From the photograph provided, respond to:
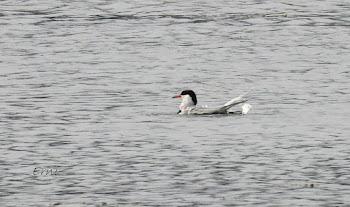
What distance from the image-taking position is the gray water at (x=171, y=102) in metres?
20.9

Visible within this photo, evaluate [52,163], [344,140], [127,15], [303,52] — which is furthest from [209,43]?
[52,163]

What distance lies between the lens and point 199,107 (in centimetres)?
3091

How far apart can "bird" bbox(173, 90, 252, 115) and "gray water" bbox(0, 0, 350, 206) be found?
0.88 ft

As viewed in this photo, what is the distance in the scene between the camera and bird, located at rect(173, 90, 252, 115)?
3044 centimetres

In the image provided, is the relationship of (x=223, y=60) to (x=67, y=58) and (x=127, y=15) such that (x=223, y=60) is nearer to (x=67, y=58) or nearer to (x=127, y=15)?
(x=67, y=58)

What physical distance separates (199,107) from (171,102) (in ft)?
7.99

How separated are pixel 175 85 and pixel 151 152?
12.0m

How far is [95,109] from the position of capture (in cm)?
3136

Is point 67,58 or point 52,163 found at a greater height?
point 52,163
